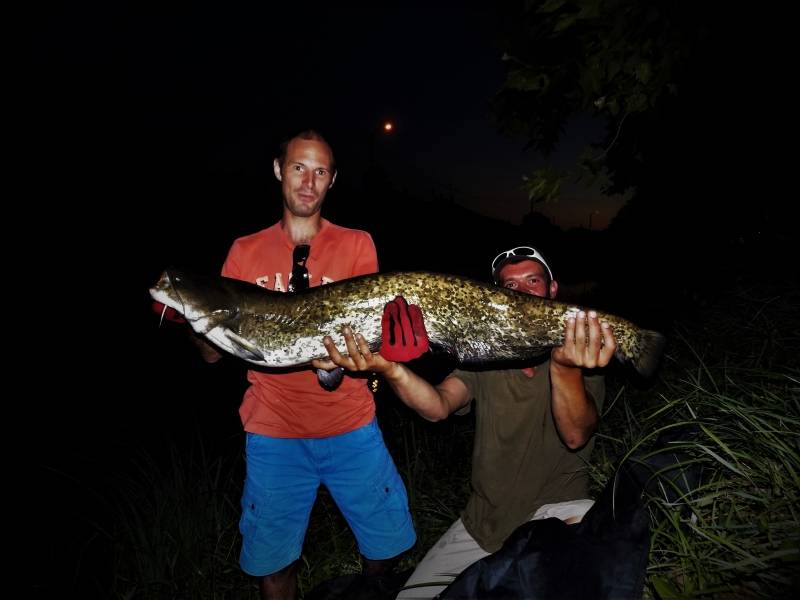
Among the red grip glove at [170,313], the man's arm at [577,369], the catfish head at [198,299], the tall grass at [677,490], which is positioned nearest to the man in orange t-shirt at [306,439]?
the catfish head at [198,299]

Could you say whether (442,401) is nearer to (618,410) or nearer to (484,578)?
(484,578)

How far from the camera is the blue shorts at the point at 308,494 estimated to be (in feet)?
7.41

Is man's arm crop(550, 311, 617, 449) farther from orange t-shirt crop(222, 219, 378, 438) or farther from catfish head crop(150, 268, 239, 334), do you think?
catfish head crop(150, 268, 239, 334)

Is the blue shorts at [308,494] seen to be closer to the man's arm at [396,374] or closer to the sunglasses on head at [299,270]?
the man's arm at [396,374]

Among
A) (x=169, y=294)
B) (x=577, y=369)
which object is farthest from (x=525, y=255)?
(x=169, y=294)

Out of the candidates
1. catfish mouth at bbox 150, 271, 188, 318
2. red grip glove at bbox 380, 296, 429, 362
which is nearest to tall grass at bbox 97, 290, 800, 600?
red grip glove at bbox 380, 296, 429, 362

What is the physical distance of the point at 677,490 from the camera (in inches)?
57.1

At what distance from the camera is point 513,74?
2.52 metres

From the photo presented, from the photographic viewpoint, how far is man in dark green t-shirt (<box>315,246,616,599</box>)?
210 centimetres

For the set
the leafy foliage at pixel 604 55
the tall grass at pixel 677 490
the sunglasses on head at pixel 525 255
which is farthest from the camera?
the sunglasses on head at pixel 525 255

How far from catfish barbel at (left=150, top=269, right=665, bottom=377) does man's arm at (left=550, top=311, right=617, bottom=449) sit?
60mm

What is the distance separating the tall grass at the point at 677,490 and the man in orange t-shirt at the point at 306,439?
2.70 feet

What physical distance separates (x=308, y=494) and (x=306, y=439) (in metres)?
0.34

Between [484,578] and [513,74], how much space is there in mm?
2597
